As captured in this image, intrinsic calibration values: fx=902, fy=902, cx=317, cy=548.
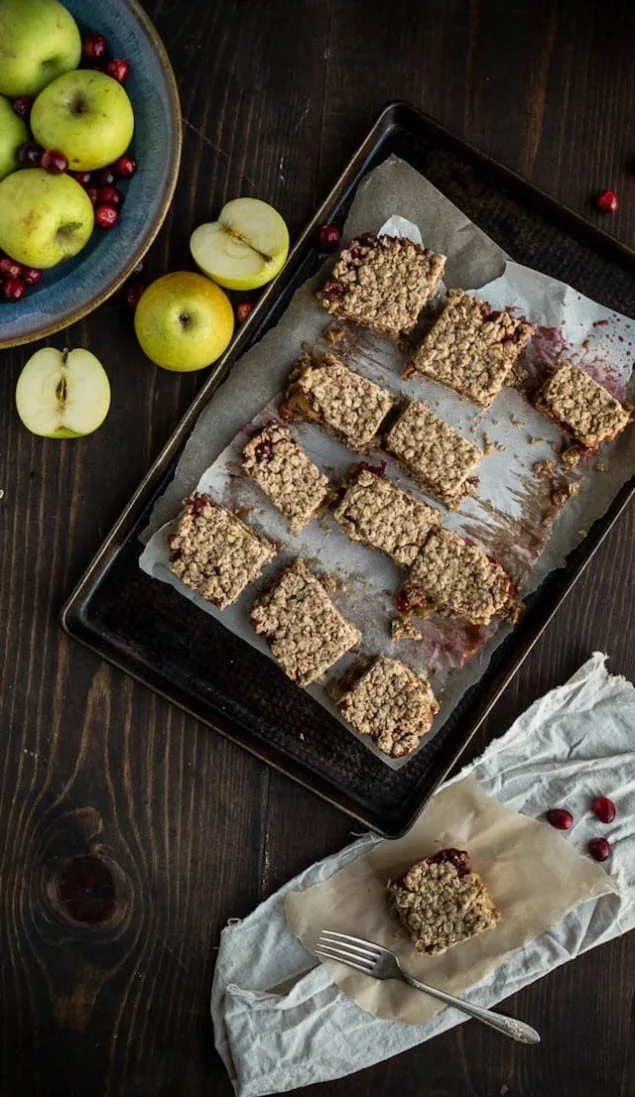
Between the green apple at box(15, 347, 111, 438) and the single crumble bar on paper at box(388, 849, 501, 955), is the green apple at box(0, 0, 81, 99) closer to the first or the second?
the green apple at box(15, 347, 111, 438)

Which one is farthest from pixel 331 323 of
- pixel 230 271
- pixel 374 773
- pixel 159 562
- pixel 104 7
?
pixel 374 773

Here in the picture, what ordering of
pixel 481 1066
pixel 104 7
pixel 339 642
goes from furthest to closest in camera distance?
pixel 481 1066 < pixel 339 642 < pixel 104 7

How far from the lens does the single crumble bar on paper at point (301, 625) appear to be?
3188 millimetres

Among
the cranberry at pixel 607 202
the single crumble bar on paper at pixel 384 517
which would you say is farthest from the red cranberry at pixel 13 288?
the cranberry at pixel 607 202

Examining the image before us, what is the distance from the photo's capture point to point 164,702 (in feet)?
10.9

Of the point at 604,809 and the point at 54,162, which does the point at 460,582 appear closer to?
the point at 604,809

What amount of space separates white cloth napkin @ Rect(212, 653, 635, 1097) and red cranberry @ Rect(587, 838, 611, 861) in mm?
28

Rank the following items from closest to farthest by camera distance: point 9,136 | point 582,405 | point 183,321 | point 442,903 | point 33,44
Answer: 1. point 33,44
2. point 9,136
3. point 183,321
4. point 582,405
5. point 442,903

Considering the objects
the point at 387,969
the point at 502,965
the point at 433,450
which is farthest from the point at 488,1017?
the point at 433,450

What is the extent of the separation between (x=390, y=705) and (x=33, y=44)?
2449mm

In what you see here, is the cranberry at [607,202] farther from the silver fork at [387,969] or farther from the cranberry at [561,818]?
the silver fork at [387,969]

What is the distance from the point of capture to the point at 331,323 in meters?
3.25

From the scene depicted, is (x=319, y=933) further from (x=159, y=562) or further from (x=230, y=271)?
(x=230, y=271)

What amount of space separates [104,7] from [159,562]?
6.16 ft
